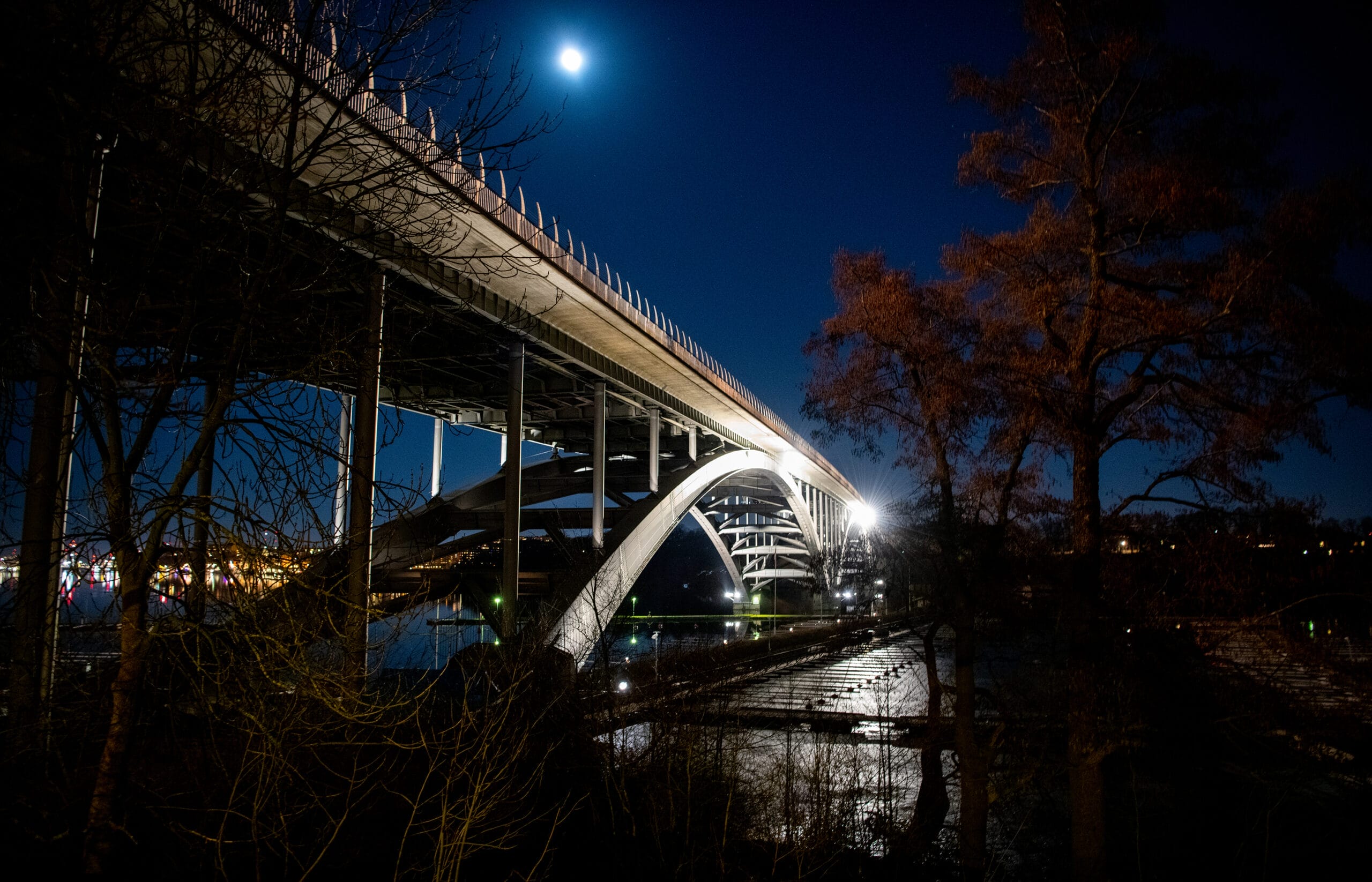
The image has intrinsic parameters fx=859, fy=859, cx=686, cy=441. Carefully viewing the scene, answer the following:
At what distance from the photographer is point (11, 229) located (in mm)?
4492

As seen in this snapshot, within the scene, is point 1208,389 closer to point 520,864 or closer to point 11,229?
point 520,864

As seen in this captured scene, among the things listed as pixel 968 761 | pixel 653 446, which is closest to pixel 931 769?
pixel 968 761

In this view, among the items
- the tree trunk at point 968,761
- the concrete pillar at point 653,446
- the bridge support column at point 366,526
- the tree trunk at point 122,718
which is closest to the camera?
the tree trunk at point 122,718

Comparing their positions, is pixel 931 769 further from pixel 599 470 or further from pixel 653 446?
pixel 653 446

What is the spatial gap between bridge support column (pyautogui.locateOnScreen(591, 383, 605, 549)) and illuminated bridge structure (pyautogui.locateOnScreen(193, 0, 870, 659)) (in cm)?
5

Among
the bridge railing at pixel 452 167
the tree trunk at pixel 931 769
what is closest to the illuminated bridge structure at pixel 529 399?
the bridge railing at pixel 452 167

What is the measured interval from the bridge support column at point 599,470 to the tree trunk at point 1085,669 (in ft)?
42.4

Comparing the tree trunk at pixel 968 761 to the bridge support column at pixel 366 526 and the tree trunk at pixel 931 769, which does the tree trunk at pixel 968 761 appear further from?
the bridge support column at pixel 366 526

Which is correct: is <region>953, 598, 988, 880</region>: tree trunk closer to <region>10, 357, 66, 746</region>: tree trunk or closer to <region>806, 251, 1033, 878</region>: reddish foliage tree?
<region>806, 251, 1033, 878</region>: reddish foliage tree

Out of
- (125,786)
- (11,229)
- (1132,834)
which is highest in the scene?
(11,229)

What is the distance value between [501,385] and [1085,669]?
17407mm

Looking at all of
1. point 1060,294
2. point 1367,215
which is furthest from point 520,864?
point 1367,215

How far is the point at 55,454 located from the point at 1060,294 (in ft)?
30.1

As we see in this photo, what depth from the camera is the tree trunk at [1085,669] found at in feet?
27.8
